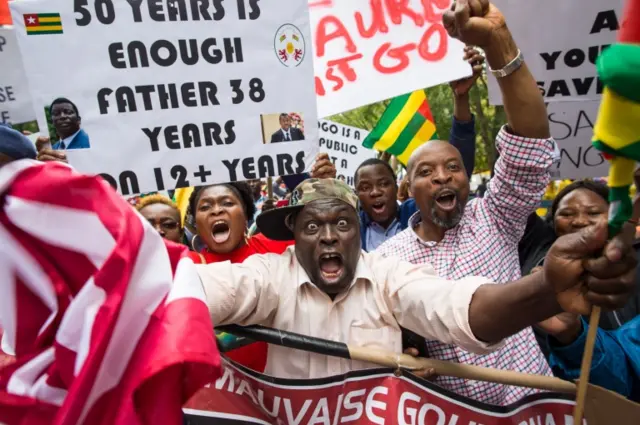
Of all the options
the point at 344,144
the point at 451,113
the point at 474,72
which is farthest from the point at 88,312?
the point at 451,113

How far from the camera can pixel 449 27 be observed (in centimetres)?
188

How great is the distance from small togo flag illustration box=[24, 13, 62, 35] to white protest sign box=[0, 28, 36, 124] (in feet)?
3.35

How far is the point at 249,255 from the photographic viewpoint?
2.90 metres

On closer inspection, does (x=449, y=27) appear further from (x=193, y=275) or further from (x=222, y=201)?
(x=222, y=201)

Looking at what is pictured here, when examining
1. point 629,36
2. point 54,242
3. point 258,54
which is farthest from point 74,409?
point 258,54

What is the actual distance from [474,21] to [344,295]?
1.11m

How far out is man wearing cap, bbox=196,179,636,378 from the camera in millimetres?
1572

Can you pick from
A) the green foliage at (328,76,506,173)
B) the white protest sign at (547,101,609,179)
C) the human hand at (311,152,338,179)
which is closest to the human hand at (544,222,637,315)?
the white protest sign at (547,101,609,179)

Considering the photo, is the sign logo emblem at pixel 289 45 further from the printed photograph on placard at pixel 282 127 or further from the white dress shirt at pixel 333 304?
the white dress shirt at pixel 333 304

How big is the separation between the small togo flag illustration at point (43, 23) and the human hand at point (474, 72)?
2.29 metres

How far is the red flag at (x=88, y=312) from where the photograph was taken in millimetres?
1136

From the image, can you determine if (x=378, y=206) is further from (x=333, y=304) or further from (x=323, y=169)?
(x=333, y=304)

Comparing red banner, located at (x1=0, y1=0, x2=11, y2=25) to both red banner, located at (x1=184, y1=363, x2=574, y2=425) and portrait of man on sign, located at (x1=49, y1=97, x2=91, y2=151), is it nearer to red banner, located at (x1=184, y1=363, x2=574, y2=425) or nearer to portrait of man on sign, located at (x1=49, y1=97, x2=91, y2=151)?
portrait of man on sign, located at (x1=49, y1=97, x2=91, y2=151)

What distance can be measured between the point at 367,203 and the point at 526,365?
6.88 ft
